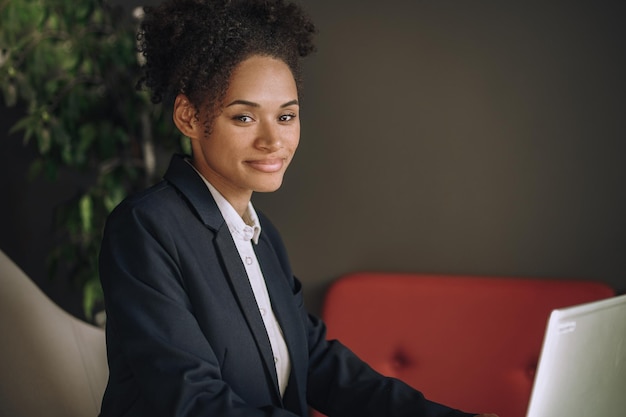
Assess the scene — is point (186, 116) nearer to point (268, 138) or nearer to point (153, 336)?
point (268, 138)

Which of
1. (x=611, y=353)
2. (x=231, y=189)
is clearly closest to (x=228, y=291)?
(x=231, y=189)

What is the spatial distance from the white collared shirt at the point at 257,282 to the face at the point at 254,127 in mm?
70

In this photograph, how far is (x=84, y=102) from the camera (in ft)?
8.12

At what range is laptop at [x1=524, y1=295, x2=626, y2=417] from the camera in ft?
2.77

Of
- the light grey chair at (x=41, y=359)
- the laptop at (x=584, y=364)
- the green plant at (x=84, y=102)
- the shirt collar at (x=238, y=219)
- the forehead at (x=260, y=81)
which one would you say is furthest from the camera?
the green plant at (x=84, y=102)

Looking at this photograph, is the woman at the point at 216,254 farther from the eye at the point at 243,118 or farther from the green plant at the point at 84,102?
the green plant at the point at 84,102

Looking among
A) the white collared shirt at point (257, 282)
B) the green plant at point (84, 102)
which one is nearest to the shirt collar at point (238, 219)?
the white collared shirt at point (257, 282)

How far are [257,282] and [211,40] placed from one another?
1.51ft

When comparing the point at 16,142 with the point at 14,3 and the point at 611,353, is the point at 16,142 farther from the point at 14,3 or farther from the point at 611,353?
the point at 611,353

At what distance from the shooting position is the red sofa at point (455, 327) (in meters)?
1.98

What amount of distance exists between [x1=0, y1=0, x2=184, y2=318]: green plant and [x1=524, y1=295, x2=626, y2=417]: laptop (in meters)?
1.69

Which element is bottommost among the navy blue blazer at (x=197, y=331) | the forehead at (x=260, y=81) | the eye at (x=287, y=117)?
the navy blue blazer at (x=197, y=331)

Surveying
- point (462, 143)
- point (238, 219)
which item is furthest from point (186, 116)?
point (462, 143)

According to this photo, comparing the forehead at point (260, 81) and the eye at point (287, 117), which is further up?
the forehead at point (260, 81)
